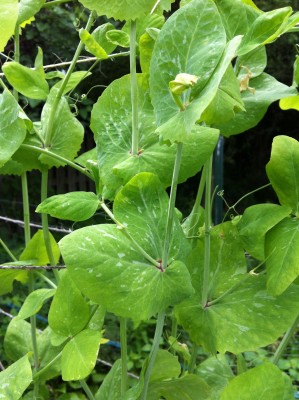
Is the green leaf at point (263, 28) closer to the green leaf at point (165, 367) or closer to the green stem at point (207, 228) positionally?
the green stem at point (207, 228)

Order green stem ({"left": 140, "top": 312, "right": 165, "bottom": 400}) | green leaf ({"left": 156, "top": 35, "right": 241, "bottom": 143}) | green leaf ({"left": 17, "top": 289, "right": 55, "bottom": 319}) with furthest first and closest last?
green leaf ({"left": 17, "top": 289, "right": 55, "bottom": 319}) → green stem ({"left": 140, "top": 312, "right": 165, "bottom": 400}) → green leaf ({"left": 156, "top": 35, "right": 241, "bottom": 143})

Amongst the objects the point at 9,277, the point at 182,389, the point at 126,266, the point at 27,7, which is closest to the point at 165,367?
the point at 182,389

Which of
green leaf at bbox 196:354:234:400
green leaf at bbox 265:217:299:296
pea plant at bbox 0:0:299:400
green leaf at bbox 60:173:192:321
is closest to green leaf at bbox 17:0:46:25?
pea plant at bbox 0:0:299:400

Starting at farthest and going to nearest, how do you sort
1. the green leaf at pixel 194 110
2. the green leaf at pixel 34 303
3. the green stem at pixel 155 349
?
the green leaf at pixel 34 303 < the green stem at pixel 155 349 < the green leaf at pixel 194 110

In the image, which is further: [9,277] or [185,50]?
[9,277]

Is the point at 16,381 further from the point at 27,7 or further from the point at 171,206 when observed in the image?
the point at 27,7

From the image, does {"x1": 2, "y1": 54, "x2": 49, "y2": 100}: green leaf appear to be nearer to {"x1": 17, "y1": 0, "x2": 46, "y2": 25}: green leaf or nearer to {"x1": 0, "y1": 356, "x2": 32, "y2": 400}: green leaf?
{"x1": 17, "y1": 0, "x2": 46, "y2": 25}: green leaf

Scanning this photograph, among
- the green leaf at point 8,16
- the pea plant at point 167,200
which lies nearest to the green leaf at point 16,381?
the pea plant at point 167,200
